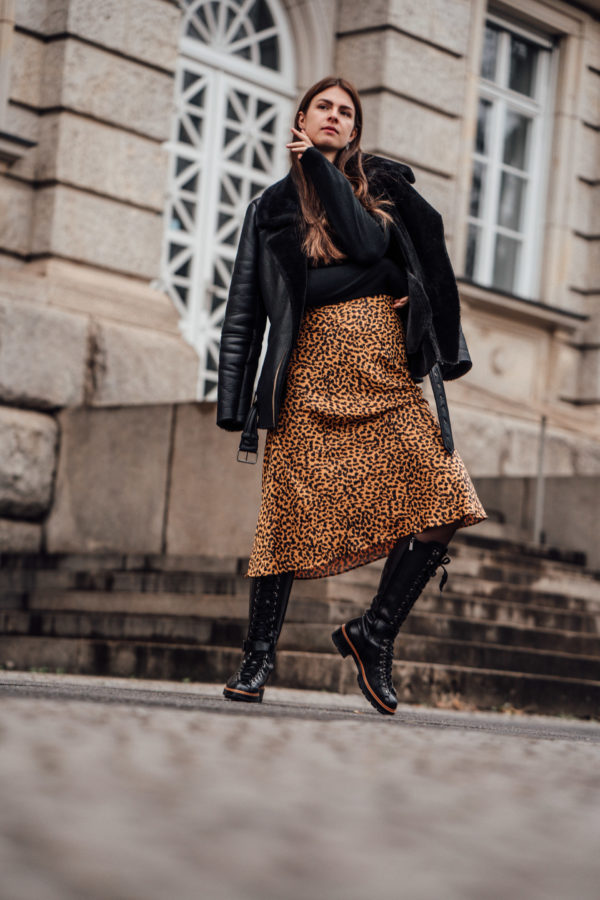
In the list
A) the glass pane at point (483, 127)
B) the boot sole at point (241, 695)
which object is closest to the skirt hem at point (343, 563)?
the boot sole at point (241, 695)

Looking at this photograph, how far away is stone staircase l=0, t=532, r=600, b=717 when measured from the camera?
22.4 ft

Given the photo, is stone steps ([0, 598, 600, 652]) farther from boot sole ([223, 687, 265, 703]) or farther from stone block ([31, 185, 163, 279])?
stone block ([31, 185, 163, 279])

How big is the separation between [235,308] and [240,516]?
3.23 metres

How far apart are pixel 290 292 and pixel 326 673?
87.9 inches

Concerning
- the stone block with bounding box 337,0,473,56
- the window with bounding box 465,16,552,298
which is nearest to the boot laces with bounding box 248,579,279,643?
the stone block with bounding box 337,0,473,56

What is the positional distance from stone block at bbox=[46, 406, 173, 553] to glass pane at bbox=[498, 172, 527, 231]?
623cm

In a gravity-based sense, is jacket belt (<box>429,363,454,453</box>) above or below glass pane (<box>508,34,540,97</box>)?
below

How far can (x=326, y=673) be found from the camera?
6.55 meters

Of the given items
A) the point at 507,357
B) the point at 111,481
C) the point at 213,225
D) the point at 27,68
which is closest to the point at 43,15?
the point at 27,68

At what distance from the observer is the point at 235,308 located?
494cm

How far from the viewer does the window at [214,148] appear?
1187 cm

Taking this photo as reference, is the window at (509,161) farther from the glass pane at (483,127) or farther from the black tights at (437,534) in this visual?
the black tights at (437,534)

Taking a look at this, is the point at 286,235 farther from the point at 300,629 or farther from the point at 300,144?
the point at 300,629

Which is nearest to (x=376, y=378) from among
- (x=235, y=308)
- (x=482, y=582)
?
(x=235, y=308)
